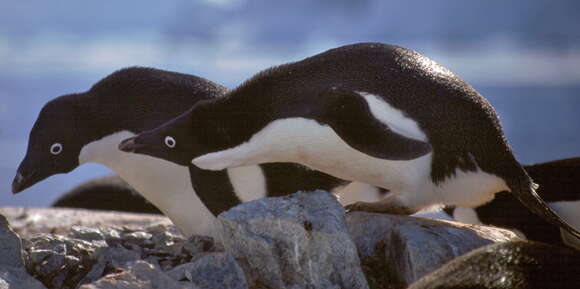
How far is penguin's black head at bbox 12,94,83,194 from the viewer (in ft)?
16.6

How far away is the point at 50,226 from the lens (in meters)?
7.73

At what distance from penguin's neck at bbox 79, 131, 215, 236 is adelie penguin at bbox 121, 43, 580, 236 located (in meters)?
0.73

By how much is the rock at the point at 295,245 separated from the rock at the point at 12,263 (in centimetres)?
97

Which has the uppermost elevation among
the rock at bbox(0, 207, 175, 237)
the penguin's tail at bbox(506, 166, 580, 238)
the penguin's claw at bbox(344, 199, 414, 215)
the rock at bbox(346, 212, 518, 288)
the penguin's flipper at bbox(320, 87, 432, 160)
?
the penguin's flipper at bbox(320, 87, 432, 160)

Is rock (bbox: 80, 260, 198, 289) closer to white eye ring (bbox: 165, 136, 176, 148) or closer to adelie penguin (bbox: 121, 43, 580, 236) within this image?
adelie penguin (bbox: 121, 43, 580, 236)

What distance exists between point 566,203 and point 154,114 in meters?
2.99

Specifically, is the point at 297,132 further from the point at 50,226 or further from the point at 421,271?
the point at 50,226

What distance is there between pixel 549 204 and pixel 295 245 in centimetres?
237

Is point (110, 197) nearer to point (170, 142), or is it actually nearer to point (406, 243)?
point (170, 142)

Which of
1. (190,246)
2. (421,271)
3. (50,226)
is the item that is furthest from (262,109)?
(50,226)

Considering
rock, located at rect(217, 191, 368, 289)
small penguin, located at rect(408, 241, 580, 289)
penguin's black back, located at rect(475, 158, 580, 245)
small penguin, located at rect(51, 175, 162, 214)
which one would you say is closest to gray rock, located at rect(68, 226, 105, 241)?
rock, located at rect(217, 191, 368, 289)

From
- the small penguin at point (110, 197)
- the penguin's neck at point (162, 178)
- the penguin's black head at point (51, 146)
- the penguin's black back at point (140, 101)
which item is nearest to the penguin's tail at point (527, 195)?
the penguin's neck at point (162, 178)

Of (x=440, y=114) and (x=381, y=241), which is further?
(x=440, y=114)

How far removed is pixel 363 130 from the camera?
401cm
